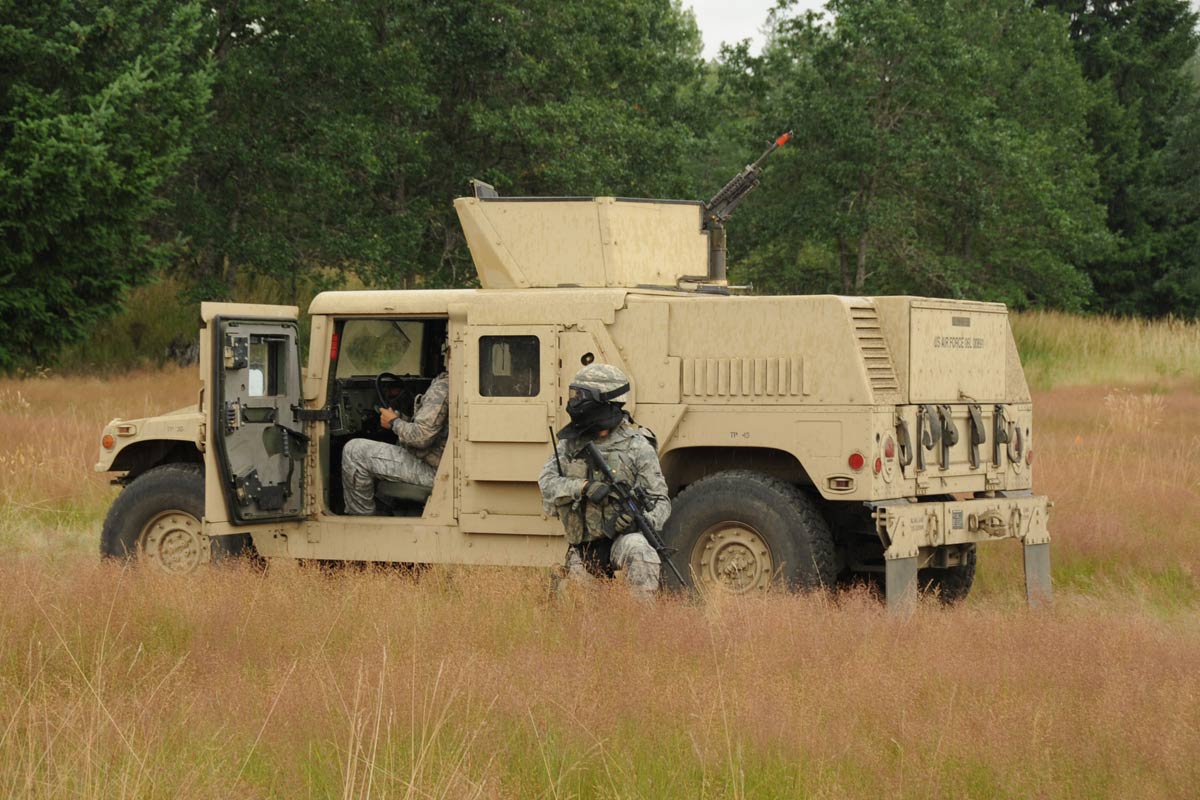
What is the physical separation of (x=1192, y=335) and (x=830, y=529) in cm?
2090

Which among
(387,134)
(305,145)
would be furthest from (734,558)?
(305,145)

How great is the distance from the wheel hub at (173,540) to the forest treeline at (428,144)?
1196 centimetres

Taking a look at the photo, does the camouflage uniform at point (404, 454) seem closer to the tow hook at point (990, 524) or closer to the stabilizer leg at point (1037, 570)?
the tow hook at point (990, 524)

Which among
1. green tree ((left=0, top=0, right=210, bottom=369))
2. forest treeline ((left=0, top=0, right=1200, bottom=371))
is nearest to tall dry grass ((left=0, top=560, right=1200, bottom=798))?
green tree ((left=0, top=0, right=210, bottom=369))

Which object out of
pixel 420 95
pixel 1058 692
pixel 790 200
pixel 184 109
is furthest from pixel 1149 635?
pixel 790 200

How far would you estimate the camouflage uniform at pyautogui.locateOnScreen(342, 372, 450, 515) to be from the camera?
9.50 metres

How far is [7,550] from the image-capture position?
37.9 ft

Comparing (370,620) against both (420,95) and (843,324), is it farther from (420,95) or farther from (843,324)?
(420,95)

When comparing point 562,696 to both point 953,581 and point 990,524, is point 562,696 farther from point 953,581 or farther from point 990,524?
point 953,581

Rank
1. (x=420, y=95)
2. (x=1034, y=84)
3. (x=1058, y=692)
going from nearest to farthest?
(x=1058, y=692) < (x=420, y=95) < (x=1034, y=84)

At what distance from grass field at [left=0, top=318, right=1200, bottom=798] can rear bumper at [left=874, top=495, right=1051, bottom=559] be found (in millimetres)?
396

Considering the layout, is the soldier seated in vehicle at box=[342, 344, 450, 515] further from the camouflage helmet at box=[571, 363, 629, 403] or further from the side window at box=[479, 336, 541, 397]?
the camouflage helmet at box=[571, 363, 629, 403]

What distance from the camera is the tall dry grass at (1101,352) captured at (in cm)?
2542

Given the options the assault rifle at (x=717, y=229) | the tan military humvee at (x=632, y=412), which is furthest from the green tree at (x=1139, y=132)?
the tan military humvee at (x=632, y=412)
